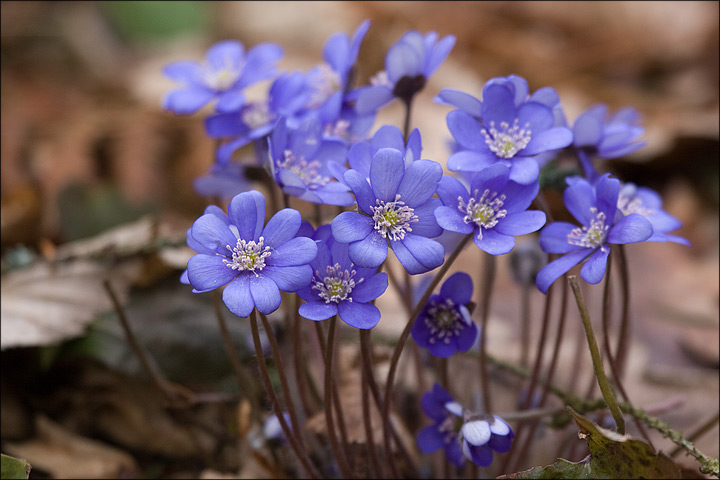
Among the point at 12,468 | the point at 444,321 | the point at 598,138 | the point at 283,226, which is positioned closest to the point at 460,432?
the point at 444,321

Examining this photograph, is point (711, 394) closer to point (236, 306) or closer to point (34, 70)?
point (236, 306)

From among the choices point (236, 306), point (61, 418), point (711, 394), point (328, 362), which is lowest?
point (61, 418)

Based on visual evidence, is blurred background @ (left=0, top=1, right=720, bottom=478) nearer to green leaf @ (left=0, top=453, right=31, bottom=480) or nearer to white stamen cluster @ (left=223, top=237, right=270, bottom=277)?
green leaf @ (left=0, top=453, right=31, bottom=480)

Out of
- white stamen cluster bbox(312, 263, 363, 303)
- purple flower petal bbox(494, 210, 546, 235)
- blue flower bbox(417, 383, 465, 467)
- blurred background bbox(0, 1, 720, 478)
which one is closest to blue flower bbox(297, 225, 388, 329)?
white stamen cluster bbox(312, 263, 363, 303)

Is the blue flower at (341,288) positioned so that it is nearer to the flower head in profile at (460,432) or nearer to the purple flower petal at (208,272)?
the purple flower petal at (208,272)

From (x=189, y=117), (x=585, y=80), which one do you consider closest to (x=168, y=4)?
(x=189, y=117)

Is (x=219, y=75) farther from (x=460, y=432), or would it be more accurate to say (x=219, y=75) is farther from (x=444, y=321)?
(x=460, y=432)
